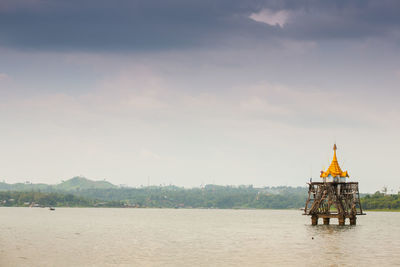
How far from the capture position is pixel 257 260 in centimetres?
6200

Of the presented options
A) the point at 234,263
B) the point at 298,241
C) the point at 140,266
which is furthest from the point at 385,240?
the point at 140,266

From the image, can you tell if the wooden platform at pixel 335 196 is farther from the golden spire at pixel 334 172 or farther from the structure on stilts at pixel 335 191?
the golden spire at pixel 334 172

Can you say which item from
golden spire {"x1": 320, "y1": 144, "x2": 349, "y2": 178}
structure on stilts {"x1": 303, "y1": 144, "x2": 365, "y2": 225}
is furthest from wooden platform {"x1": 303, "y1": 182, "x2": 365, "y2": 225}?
golden spire {"x1": 320, "y1": 144, "x2": 349, "y2": 178}

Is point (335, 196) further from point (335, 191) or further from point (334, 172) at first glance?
point (334, 172)

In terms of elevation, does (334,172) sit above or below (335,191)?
above

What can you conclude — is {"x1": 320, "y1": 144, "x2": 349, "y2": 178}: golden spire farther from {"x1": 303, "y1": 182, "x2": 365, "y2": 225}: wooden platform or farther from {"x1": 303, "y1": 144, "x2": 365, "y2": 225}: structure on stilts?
{"x1": 303, "y1": 182, "x2": 365, "y2": 225}: wooden platform

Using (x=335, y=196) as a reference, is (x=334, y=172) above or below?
above

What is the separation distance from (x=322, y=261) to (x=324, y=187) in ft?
143

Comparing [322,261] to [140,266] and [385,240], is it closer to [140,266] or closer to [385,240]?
[140,266]

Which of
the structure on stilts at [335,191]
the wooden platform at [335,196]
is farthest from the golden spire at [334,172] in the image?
the wooden platform at [335,196]

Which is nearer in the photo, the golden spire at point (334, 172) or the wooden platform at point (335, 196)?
the wooden platform at point (335, 196)

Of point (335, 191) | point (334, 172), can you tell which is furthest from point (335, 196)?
point (334, 172)

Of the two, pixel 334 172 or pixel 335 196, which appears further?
pixel 334 172

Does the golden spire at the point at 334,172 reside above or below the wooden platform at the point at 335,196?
above
